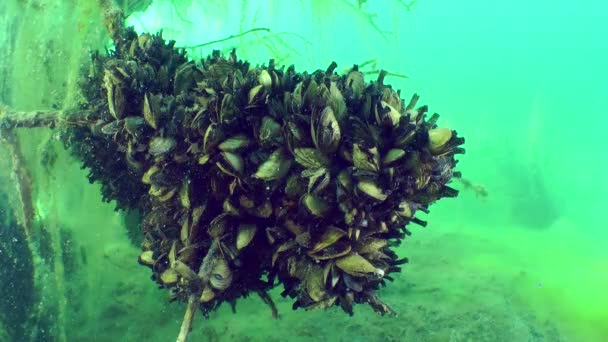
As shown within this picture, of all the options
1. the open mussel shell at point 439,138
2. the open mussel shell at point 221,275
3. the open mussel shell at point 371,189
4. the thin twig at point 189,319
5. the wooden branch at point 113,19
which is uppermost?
the wooden branch at point 113,19

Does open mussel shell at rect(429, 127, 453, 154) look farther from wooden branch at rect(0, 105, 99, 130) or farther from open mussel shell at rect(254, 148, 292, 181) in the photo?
wooden branch at rect(0, 105, 99, 130)

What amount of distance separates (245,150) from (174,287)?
119 centimetres

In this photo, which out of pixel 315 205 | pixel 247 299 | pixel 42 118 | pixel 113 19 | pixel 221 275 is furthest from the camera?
pixel 247 299

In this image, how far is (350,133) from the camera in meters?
2.64

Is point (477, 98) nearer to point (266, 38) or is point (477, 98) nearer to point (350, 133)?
point (266, 38)

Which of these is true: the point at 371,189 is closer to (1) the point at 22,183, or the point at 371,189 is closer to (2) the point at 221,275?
(2) the point at 221,275

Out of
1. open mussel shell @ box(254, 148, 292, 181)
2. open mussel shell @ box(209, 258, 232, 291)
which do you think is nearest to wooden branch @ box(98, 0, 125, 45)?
open mussel shell @ box(254, 148, 292, 181)

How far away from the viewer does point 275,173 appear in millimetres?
2682

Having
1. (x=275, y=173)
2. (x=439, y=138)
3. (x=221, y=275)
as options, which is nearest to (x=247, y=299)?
(x=221, y=275)

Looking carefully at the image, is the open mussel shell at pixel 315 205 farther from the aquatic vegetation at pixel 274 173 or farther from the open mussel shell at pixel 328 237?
the open mussel shell at pixel 328 237

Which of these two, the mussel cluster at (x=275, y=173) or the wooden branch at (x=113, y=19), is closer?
the mussel cluster at (x=275, y=173)

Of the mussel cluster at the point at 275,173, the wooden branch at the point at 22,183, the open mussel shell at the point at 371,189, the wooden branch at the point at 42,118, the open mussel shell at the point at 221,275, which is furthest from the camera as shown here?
the wooden branch at the point at 22,183

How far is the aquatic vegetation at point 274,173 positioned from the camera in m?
2.59

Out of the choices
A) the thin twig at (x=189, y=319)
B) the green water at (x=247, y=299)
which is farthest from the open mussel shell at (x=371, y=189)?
the green water at (x=247, y=299)
